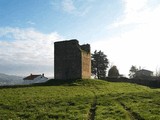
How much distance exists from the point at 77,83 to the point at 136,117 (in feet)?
138

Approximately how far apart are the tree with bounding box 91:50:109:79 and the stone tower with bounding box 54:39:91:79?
44.4 m

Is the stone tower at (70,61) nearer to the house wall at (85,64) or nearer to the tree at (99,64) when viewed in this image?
the house wall at (85,64)

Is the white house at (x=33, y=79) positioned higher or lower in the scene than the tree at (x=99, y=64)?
lower

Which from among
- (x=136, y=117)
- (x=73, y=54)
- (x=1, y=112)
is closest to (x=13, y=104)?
(x=1, y=112)

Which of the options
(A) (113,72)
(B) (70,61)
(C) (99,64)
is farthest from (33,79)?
(B) (70,61)

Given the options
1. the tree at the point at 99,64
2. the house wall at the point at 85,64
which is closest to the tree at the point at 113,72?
the tree at the point at 99,64

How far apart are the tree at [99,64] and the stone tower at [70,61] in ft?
146

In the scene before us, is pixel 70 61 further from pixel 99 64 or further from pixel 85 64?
pixel 99 64

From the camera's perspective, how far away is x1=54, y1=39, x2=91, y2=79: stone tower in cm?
7762

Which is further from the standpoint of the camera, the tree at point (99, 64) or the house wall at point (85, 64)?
the tree at point (99, 64)

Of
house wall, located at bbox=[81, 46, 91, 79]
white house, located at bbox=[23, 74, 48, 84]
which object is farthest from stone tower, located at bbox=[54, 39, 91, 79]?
white house, located at bbox=[23, 74, 48, 84]

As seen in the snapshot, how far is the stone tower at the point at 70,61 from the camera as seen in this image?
255 feet

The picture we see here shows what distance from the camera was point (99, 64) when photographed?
128 meters

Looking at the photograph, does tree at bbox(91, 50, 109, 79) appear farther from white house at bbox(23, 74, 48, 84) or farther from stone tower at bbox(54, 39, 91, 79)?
stone tower at bbox(54, 39, 91, 79)
